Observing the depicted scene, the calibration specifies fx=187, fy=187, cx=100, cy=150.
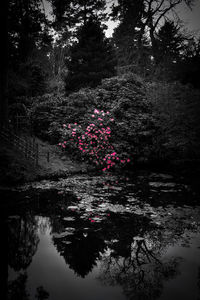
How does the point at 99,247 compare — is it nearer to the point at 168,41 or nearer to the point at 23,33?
the point at 23,33

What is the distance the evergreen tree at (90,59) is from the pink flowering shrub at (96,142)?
23.9 feet

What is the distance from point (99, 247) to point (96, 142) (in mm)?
8022

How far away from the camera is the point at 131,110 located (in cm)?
1191

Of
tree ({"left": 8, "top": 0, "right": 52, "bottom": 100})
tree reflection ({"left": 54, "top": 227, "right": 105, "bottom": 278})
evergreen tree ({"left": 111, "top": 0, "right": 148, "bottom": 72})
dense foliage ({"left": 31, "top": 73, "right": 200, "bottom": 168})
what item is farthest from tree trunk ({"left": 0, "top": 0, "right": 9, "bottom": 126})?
evergreen tree ({"left": 111, "top": 0, "right": 148, "bottom": 72})

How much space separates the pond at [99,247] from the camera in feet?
7.77

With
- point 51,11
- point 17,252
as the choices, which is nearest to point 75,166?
point 17,252

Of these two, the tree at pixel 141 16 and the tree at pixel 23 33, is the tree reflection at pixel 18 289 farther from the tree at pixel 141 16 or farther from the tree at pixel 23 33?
the tree at pixel 141 16

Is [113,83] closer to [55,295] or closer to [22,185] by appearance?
[22,185]

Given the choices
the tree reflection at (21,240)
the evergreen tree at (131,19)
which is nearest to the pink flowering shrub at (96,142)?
the tree reflection at (21,240)

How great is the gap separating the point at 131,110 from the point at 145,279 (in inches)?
409

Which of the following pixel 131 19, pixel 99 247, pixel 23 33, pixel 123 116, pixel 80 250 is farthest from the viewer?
pixel 131 19

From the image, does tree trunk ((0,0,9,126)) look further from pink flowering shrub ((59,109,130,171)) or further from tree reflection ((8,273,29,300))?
tree reflection ((8,273,29,300))

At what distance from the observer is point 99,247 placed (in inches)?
126

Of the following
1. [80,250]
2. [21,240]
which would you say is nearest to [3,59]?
[21,240]
